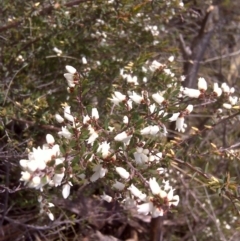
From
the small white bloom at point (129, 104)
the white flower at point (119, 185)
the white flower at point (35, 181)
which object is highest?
the white flower at point (35, 181)

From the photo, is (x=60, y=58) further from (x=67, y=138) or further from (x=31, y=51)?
(x=67, y=138)

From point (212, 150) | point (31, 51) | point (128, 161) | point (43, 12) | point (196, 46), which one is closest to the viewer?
point (128, 161)

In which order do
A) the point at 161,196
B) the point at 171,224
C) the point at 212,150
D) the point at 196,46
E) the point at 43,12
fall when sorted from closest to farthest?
the point at 161,196 → the point at 212,150 → the point at 43,12 → the point at 171,224 → the point at 196,46

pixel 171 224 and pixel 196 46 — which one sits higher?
pixel 196 46

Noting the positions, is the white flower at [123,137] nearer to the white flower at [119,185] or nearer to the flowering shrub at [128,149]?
the flowering shrub at [128,149]

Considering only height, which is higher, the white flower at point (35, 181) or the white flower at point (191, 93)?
the white flower at point (35, 181)

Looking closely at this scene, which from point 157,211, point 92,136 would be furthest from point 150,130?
point 157,211

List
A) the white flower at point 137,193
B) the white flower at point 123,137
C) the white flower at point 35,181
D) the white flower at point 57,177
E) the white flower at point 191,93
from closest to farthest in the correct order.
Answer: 1. the white flower at point 35,181
2. the white flower at point 57,177
3. the white flower at point 137,193
4. the white flower at point 123,137
5. the white flower at point 191,93

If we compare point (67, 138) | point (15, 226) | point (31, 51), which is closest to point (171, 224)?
point (15, 226)

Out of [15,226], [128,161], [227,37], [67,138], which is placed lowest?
[227,37]

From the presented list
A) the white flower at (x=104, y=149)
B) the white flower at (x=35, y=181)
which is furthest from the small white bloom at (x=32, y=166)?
the white flower at (x=104, y=149)

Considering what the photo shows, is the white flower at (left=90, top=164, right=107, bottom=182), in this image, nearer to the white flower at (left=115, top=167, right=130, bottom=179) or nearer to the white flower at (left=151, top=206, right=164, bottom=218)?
the white flower at (left=115, top=167, right=130, bottom=179)
